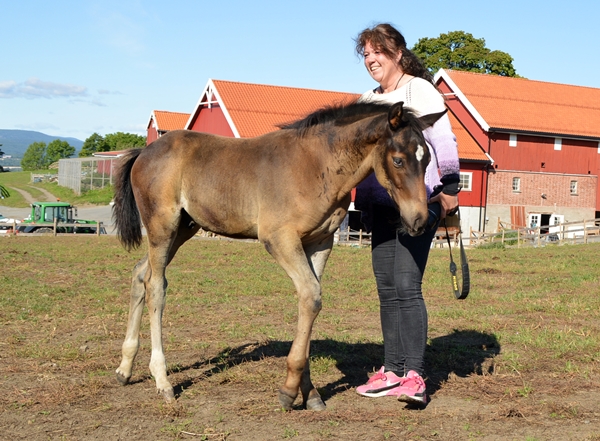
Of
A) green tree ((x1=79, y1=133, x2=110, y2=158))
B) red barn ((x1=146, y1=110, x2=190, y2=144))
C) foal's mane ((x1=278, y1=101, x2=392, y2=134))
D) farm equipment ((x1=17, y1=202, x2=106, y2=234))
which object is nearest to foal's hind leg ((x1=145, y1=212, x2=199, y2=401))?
foal's mane ((x1=278, y1=101, x2=392, y2=134))

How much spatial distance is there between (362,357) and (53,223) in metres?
30.4

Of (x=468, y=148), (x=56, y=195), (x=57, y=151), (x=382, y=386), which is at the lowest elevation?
(x=382, y=386)

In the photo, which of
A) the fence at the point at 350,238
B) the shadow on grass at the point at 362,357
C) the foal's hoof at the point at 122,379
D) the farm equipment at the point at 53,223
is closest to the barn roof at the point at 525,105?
the fence at the point at 350,238

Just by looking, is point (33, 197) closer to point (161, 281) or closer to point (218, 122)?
point (218, 122)

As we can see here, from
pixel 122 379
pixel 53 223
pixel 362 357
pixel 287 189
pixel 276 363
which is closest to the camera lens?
pixel 287 189

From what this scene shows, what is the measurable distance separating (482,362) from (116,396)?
3290 millimetres

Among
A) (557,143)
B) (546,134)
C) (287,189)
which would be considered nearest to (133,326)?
(287,189)

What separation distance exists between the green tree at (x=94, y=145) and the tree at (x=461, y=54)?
60.1 m

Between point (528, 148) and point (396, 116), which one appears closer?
point (396, 116)

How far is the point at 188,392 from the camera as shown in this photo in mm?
5461

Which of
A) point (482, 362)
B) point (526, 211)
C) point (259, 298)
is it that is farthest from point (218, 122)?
point (482, 362)

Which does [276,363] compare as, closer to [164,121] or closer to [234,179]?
[234,179]

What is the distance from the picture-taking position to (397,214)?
17.7 ft

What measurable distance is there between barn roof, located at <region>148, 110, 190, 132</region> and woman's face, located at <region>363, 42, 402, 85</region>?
48.3 meters
